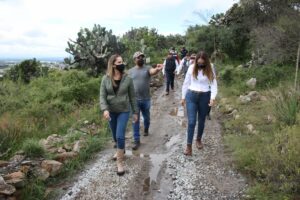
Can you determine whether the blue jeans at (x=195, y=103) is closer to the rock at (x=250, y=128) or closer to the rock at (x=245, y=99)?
the rock at (x=250, y=128)

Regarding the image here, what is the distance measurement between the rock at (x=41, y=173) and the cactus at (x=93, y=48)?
1114 cm

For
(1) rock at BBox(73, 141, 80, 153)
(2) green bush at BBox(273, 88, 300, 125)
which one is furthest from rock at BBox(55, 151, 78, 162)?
(2) green bush at BBox(273, 88, 300, 125)

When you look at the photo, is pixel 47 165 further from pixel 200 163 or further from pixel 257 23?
pixel 257 23

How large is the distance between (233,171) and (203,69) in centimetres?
179

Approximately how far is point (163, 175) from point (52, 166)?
1751mm

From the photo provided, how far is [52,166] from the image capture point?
19.0 feet

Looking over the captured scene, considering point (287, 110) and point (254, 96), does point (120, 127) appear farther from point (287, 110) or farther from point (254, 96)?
point (254, 96)

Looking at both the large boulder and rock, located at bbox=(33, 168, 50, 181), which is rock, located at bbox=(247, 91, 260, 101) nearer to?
rock, located at bbox=(33, 168, 50, 181)

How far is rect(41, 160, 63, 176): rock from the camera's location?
18.8 ft

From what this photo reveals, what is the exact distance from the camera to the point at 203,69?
6.42 metres

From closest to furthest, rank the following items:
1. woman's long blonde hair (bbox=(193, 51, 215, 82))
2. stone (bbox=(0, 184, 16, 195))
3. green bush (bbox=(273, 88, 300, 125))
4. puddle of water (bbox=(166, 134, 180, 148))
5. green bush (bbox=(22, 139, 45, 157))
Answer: stone (bbox=(0, 184, 16, 195)) < green bush (bbox=(22, 139, 45, 157)) < woman's long blonde hair (bbox=(193, 51, 215, 82)) < green bush (bbox=(273, 88, 300, 125)) < puddle of water (bbox=(166, 134, 180, 148))

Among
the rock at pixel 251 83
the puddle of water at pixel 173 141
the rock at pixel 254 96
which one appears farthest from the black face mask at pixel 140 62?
the rock at pixel 251 83

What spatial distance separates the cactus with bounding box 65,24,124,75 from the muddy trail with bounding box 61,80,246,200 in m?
9.05

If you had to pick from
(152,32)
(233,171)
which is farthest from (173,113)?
(152,32)
